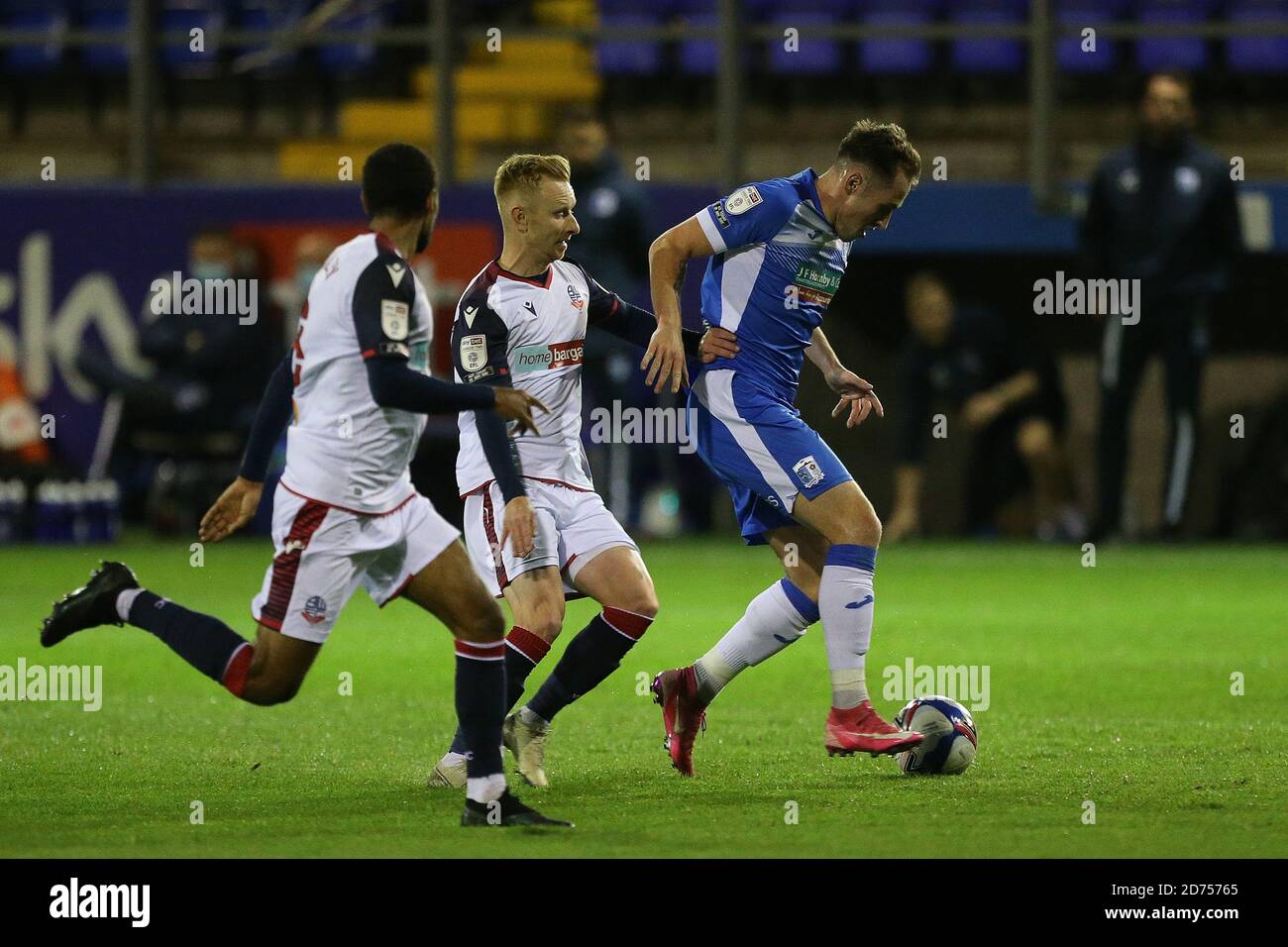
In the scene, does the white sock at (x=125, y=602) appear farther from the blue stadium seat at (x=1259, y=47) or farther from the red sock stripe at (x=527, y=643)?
the blue stadium seat at (x=1259, y=47)

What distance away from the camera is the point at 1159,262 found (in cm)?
1345

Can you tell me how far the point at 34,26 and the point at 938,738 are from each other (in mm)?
14397

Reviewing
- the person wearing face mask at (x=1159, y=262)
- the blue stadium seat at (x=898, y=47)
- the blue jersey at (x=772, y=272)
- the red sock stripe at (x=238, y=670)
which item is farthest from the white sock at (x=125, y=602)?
the blue stadium seat at (x=898, y=47)

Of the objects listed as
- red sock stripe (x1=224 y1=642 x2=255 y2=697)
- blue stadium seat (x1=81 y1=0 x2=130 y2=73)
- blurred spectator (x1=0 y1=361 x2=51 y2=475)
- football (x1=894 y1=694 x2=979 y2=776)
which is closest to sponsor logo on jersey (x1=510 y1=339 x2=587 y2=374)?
red sock stripe (x1=224 y1=642 x2=255 y2=697)

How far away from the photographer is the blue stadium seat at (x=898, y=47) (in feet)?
57.3

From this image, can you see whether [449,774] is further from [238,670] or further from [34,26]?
[34,26]

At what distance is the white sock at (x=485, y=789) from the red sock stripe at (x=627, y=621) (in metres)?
1.04

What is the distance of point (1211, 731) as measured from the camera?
6902mm

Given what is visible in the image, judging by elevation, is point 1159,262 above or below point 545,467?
above

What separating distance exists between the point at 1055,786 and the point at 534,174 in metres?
2.31

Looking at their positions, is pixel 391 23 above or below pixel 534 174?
above

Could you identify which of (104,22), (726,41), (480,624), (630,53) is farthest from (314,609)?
(104,22)
